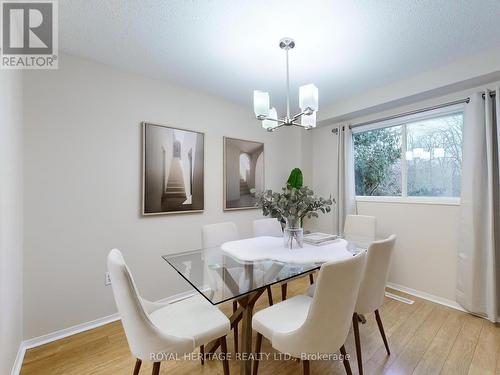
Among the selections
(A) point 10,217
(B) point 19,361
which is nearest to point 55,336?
(B) point 19,361

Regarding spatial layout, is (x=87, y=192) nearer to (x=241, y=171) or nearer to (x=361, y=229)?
(x=241, y=171)

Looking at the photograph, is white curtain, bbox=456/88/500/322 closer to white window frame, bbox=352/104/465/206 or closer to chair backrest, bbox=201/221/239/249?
white window frame, bbox=352/104/465/206

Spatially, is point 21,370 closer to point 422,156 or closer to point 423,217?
point 423,217

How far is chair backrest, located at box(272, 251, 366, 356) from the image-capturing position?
3.56ft

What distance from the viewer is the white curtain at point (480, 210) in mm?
2131

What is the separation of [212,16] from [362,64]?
1.49 metres

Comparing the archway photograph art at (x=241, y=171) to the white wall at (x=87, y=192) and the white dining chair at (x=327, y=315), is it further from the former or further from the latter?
the white dining chair at (x=327, y=315)

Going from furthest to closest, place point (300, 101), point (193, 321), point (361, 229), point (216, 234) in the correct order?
point (361, 229)
point (216, 234)
point (300, 101)
point (193, 321)

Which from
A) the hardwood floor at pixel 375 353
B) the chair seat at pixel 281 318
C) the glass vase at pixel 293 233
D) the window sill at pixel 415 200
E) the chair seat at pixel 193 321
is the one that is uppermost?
the window sill at pixel 415 200

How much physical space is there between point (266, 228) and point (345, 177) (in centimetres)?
147

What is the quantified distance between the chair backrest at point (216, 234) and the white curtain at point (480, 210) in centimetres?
233

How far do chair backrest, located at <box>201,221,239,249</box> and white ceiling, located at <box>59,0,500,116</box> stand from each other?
1.60m

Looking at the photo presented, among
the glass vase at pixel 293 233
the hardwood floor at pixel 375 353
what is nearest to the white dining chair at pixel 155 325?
the hardwood floor at pixel 375 353

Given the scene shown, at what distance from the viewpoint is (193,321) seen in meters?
1.38
